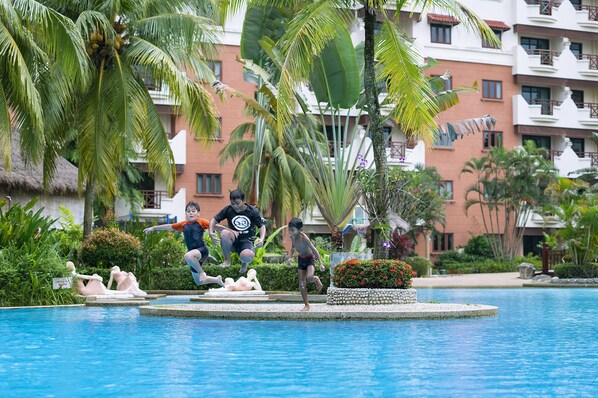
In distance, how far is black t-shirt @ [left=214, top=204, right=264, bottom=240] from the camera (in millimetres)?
15719

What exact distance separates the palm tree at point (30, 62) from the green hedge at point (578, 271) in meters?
21.5

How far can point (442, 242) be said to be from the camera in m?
59.2

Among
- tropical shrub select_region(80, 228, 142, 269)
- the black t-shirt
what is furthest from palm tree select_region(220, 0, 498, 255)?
tropical shrub select_region(80, 228, 142, 269)

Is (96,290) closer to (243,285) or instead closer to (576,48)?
(243,285)

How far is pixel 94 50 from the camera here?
29500mm

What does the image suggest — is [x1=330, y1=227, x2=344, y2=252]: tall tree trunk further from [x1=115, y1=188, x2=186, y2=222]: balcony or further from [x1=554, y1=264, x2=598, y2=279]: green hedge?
[x1=115, y1=188, x2=186, y2=222]: balcony

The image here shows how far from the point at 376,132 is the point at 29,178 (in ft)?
55.9

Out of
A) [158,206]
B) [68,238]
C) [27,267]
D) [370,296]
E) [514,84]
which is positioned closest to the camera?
[370,296]

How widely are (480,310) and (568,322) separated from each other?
170cm

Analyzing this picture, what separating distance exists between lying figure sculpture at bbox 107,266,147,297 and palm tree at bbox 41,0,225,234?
146 inches

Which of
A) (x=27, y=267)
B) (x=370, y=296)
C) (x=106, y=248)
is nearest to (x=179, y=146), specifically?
(x=106, y=248)

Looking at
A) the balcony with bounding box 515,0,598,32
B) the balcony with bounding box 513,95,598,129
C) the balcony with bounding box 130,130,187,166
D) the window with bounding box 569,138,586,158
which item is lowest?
the balcony with bounding box 130,130,187,166

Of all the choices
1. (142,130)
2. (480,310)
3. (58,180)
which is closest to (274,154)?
(58,180)

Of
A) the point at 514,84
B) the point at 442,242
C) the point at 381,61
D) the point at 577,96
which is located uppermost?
the point at 514,84
